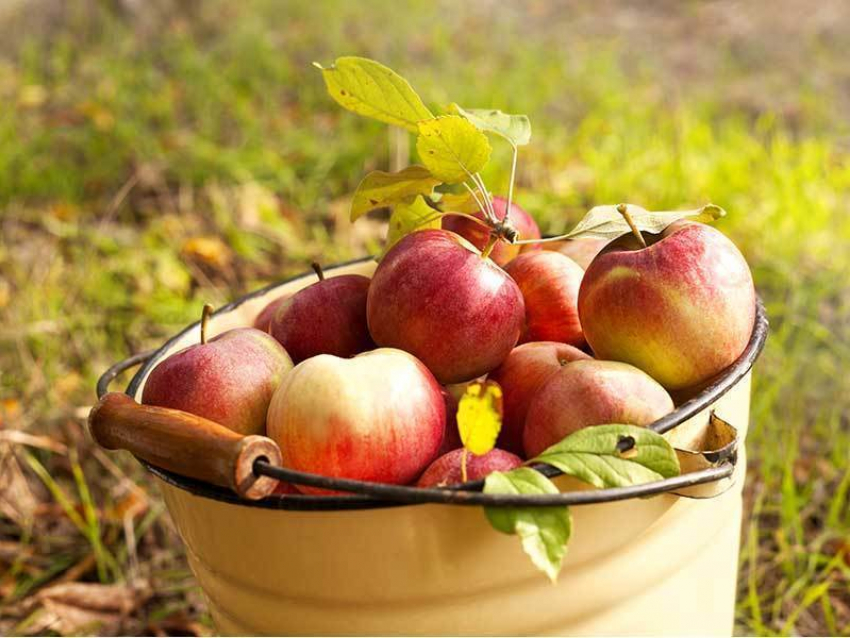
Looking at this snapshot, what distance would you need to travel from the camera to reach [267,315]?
1.33 m

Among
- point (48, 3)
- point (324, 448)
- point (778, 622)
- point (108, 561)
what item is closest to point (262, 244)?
point (108, 561)

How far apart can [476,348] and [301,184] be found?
2.02m

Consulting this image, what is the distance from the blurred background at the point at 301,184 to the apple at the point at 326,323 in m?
0.68

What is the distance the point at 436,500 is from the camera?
856 millimetres

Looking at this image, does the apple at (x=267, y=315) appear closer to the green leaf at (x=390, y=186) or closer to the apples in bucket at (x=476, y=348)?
the apples in bucket at (x=476, y=348)

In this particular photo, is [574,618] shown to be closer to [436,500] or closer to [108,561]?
[436,500]

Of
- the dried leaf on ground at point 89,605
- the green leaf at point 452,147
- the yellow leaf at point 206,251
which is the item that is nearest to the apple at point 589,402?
the green leaf at point 452,147

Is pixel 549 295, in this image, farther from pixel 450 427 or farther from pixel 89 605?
pixel 89 605

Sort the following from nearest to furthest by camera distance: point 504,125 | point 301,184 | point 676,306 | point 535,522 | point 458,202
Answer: point 535,522, point 676,306, point 504,125, point 458,202, point 301,184

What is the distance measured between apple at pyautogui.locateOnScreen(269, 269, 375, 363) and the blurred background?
0.68m

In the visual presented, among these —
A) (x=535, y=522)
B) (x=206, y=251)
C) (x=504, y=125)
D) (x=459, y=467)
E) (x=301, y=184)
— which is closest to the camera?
(x=535, y=522)

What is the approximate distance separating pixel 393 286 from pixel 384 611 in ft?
1.12

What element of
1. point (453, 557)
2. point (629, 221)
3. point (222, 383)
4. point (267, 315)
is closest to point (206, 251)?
point (267, 315)

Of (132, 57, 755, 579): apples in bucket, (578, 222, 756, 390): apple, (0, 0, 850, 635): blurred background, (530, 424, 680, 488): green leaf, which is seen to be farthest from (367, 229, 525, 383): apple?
(0, 0, 850, 635): blurred background
